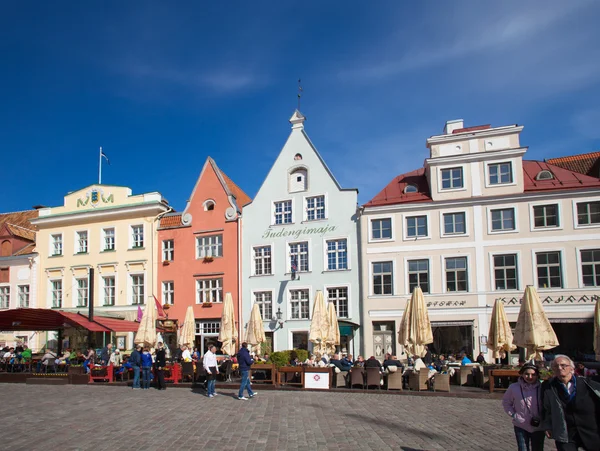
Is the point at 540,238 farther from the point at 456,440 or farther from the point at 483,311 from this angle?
the point at 456,440

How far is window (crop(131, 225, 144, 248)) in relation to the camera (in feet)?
118

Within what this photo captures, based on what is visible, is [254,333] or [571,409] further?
[254,333]

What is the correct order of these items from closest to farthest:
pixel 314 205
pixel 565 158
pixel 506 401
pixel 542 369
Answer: pixel 506 401 → pixel 542 369 → pixel 314 205 → pixel 565 158

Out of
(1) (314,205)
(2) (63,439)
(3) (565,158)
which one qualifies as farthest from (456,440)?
(3) (565,158)

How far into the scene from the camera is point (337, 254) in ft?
100

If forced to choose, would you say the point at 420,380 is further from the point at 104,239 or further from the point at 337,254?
the point at 104,239

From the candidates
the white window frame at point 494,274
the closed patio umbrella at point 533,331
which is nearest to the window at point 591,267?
the white window frame at point 494,274

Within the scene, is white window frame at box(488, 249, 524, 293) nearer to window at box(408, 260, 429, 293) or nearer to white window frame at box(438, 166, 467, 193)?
window at box(408, 260, 429, 293)

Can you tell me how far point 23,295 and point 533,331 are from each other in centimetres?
3403

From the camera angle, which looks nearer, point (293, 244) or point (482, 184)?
point (482, 184)

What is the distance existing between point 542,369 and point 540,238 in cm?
1401

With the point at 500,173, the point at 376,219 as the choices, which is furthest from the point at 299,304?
the point at 500,173

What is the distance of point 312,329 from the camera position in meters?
22.1

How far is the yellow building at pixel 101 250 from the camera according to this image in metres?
35.3
